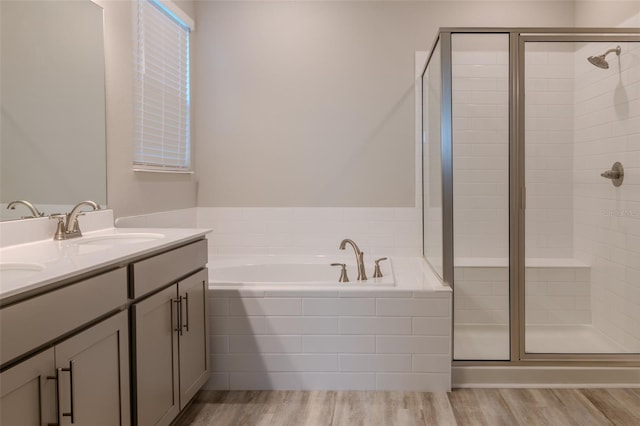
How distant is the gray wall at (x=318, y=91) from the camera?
397cm

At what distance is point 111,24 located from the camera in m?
2.79

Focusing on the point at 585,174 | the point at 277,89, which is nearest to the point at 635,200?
the point at 585,174

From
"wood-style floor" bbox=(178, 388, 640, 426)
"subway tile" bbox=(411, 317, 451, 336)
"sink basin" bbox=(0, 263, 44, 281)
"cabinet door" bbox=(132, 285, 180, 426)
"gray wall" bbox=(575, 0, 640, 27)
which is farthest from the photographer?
"gray wall" bbox=(575, 0, 640, 27)

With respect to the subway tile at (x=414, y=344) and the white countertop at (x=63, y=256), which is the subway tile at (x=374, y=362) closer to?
the subway tile at (x=414, y=344)

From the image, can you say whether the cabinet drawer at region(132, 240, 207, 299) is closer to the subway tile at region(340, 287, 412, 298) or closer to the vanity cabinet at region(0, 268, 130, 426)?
the vanity cabinet at region(0, 268, 130, 426)

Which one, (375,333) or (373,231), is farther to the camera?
(373,231)

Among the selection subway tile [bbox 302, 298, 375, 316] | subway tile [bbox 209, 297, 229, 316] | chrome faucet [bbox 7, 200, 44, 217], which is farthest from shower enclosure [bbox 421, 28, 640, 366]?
chrome faucet [bbox 7, 200, 44, 217]

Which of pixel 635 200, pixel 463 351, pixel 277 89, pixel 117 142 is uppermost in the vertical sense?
pixel 277 89

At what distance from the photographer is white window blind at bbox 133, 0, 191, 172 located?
3.14 meters

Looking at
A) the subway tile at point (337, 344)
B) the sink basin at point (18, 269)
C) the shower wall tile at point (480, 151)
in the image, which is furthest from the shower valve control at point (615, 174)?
the sink basin at point (18, 269)

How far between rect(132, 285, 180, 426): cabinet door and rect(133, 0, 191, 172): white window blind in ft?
4.13

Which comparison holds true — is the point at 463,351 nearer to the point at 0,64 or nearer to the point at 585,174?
the point at 585,174

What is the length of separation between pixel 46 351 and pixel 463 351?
7.32 ft

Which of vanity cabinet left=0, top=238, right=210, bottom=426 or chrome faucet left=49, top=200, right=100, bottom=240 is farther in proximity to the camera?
chrome faucet left=49, top=200, right=100, bottom=240
